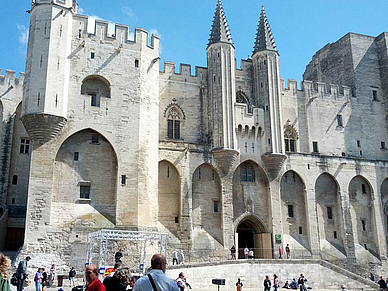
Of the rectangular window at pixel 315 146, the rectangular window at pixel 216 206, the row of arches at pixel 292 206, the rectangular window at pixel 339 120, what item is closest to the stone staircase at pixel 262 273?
the row of arches at pixel 292 206

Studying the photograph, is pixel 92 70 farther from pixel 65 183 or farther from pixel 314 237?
pixel 314 237

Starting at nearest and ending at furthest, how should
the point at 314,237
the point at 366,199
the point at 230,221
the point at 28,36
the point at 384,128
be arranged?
the point at 28,36 → the point at 230,221 → the point at 314,237 → the point at 366,199 → the point at 384,128

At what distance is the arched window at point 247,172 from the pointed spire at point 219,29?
873cm

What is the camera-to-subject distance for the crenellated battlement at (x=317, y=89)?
114ft

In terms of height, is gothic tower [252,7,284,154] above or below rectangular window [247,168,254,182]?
above

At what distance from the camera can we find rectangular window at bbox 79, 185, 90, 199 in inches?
961

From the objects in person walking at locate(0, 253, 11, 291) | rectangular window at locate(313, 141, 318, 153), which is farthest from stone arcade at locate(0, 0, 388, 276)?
person walking at locate(0, 253, 11, 291)

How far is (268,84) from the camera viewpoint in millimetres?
32344

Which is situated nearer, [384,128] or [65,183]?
[65,183]

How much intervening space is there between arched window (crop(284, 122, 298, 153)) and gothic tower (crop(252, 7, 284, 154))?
2430 mm

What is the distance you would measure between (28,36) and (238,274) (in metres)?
18.2

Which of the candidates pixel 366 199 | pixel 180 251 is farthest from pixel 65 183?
pixel 366 199

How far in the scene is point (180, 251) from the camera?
26438 millimetres

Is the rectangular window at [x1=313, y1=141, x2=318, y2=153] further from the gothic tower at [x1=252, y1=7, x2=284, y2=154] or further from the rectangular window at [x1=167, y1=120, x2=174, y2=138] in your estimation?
the rectangular window at [x1=167, y1=120, x2=174, y2=138]
